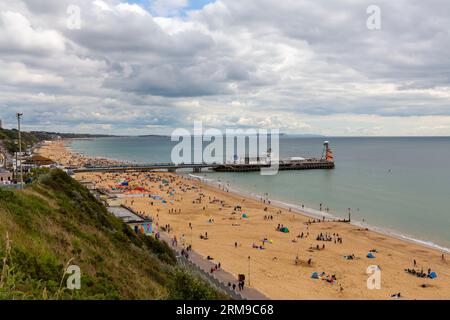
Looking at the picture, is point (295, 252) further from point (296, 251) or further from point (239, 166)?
point (239, 166)

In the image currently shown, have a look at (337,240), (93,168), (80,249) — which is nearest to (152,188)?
(93,168)

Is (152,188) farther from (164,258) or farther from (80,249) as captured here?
(80,249)

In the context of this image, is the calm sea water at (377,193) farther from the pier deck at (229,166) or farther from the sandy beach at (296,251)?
the sandy beach at (296,251)

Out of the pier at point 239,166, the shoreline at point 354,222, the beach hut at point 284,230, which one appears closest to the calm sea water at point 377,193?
the shoreline at point 354,222

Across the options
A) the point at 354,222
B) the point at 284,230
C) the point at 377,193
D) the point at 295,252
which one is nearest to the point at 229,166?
the point at 377,193

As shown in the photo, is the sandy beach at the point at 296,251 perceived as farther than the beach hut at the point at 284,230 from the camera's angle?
No
